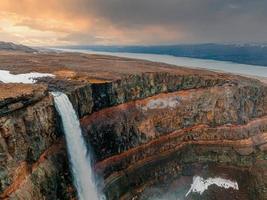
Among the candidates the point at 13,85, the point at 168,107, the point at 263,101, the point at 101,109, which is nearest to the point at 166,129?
the point at 168,107

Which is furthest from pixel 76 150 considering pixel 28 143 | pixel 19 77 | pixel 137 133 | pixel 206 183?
pixel 206 183

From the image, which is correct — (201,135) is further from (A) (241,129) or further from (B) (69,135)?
(B) (69,135)

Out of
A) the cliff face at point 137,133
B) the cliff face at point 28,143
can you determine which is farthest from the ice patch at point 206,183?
the cliff face at point 28,143

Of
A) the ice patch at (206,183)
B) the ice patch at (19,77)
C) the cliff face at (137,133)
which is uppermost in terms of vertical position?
A: the ice patch at (19,77)

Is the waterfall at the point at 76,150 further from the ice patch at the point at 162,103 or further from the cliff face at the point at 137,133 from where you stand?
the ice patch at the point at 162,103

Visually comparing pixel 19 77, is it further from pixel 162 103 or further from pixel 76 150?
pixel 162 103

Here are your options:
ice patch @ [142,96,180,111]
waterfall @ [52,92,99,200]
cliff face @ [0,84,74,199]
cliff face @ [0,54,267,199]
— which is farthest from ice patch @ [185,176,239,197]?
cliff face @ [0,84,74,199]
